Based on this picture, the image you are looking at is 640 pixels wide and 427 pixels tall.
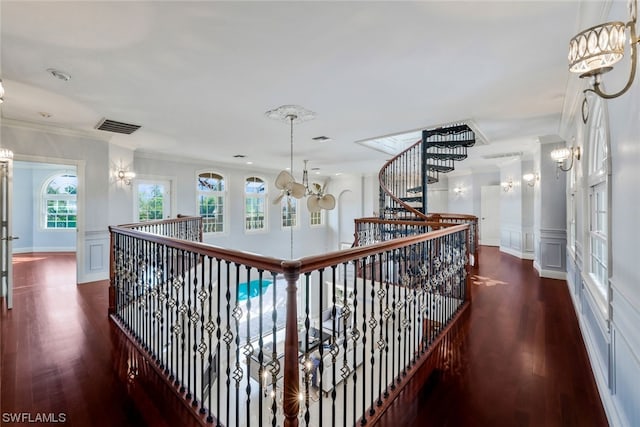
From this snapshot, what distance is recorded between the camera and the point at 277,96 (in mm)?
3279

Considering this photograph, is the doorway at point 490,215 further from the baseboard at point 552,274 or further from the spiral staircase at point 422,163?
the baseboard at point 552,274

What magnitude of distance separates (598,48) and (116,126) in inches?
217

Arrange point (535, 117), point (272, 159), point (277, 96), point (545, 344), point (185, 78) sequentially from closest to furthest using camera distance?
point (545, 344) < point (185, 78) < point (277, 96) < point (535, 117) < point (272, 159)

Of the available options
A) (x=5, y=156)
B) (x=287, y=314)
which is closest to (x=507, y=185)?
(x=287, y=314)

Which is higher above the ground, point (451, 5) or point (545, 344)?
point (451, 5)

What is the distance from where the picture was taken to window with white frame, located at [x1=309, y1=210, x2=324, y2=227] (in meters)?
10.9

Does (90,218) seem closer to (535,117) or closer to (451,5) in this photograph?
(451,5)

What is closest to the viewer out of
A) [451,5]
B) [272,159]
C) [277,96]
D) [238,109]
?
[451,5]

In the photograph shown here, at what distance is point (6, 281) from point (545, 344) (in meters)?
6.22

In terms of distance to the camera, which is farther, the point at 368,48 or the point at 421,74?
the point at 421,74

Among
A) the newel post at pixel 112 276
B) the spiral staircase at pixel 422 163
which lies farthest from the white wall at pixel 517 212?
the newel post at pixel 112 276

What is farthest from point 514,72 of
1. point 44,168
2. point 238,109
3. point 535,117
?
point 44,168

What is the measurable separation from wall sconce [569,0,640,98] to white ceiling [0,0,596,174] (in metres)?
0.84

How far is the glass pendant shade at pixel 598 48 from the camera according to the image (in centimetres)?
118
